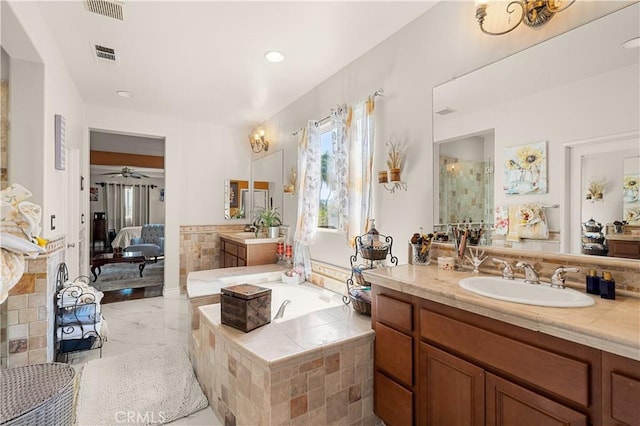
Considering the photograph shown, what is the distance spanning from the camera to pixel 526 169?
1.58 meters

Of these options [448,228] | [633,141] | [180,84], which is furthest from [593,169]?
[180,84]

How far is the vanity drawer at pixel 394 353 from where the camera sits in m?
1.53

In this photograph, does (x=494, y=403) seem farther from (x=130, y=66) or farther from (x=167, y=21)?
(x=130, y=66)

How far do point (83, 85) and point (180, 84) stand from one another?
44.0 inches

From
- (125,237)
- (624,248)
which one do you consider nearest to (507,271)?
(624,248)

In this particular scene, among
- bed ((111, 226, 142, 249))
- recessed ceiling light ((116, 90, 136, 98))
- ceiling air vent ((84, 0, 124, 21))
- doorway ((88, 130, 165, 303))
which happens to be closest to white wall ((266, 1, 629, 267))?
ceiling air vent ((84, 0, 124, 21))

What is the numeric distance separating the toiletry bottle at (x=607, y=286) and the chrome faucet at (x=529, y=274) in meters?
0.23

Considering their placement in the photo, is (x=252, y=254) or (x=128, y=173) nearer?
(x=252, y=254)

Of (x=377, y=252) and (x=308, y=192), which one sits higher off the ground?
(x=308, y=192)

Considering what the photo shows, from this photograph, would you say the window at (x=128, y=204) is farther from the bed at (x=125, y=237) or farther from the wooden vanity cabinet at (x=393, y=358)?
the wooden vanity cabinet at (x=393, y=358)

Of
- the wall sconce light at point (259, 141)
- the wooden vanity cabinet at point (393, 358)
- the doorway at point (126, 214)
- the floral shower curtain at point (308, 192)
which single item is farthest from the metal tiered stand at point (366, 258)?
the doorway at point (126, 214)

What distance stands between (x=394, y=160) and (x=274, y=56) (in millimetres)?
1442

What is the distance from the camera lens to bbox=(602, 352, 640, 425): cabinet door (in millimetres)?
848

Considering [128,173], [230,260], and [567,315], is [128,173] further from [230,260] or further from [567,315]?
[567,315]
